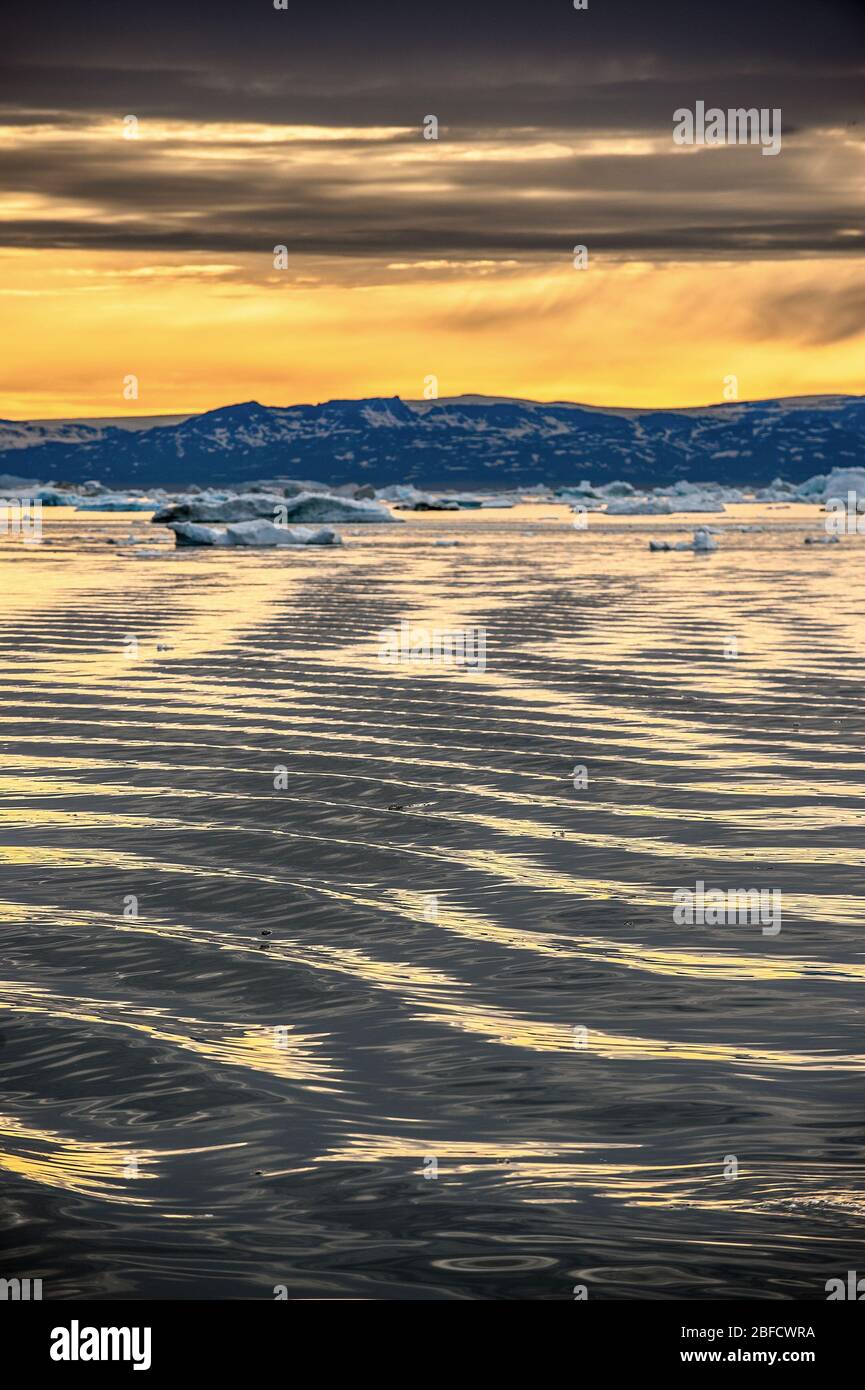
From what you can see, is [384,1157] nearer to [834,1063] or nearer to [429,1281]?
[429,1281]

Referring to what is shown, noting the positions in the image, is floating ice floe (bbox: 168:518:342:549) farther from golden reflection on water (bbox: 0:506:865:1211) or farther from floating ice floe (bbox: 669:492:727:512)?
floating ice floe (bbox: 669:492:727:512)

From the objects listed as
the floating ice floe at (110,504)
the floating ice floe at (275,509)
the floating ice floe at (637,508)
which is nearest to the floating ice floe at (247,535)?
the floating ice floe at (275,509)

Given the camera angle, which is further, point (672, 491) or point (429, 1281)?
point (672, 491)

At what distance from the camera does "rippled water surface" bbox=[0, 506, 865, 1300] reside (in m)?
5.41

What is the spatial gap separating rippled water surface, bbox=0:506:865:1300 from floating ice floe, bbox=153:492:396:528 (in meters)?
59.5

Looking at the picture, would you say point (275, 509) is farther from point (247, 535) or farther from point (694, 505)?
point (694, 505)

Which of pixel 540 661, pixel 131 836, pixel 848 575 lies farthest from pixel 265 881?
pixel 848 575

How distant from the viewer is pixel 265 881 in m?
10.2

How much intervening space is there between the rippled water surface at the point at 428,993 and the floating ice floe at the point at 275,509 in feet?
195

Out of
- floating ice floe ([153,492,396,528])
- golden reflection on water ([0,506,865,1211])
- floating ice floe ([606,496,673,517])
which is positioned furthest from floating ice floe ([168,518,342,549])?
floating ice floe ([606,496,673,517])

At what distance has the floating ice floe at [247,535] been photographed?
204 ft

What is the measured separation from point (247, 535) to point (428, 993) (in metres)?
55.2

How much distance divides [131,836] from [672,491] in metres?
164

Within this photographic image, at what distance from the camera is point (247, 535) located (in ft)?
204
